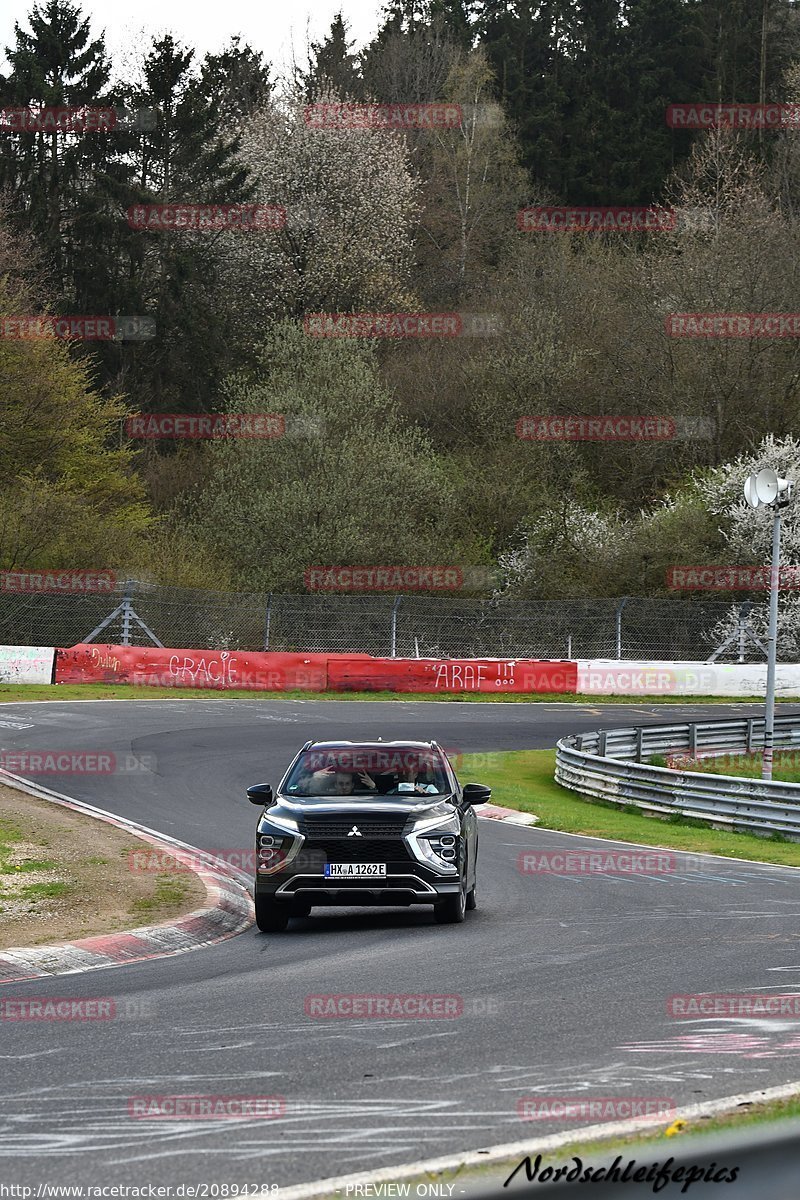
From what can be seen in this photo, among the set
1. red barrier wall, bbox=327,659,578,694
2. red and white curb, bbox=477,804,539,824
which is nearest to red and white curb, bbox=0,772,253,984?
red and white curb, bbox=477,804,539,824

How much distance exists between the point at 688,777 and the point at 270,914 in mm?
12127

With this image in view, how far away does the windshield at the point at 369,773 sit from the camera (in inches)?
516

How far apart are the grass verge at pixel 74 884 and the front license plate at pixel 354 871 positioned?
147 centimetres

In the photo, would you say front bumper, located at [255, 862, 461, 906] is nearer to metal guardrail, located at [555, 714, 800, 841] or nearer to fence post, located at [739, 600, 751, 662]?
metal guardrail, located at [555, 714, 800, 841]

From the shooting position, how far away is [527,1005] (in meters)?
8.50

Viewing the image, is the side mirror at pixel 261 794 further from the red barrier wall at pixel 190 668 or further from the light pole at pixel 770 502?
the red barrier wall at pixel 190 668

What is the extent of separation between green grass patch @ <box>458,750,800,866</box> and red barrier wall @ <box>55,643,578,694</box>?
9.81 meters

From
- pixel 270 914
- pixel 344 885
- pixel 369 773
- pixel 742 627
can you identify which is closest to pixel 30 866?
pixel 270 914

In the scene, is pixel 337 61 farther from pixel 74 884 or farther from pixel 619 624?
pixel 74 884

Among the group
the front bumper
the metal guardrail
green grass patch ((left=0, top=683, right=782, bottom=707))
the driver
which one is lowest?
green grass patch ((left=0, top=683, right=782, bottom=707))

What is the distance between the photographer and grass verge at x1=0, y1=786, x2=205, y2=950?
1182cm

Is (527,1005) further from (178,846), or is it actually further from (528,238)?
(528,238)

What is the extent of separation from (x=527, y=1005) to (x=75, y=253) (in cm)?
5646

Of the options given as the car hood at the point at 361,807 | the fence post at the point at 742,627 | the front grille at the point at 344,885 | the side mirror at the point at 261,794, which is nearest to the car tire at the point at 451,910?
the front grille at the point at 344,885
